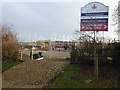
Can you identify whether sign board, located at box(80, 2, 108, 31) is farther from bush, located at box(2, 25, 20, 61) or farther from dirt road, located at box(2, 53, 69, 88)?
bush, located at box(2, 25, 20, 61)

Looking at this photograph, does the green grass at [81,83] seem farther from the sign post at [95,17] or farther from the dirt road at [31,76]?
the sign post at [95,17]

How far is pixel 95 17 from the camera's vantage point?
16141 millimetres

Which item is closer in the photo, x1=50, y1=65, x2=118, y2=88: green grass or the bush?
x1=50, y1=65, x2=118, y2=88: green grass

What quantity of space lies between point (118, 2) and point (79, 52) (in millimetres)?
5847

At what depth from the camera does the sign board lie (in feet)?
52.4

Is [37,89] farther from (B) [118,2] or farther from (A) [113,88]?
(B) [118,2]

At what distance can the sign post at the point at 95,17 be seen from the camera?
16.0 meters

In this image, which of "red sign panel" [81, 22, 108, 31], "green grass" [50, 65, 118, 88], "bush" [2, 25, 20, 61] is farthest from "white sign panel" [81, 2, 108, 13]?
"bush" [2, 25, 20, 61]

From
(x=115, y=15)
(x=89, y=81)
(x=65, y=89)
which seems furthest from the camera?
(x=115, y=15)

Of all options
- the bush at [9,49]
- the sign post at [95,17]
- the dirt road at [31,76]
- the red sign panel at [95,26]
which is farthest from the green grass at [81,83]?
the bush at [9,49]

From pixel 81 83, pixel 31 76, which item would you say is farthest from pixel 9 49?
pixel 81 83

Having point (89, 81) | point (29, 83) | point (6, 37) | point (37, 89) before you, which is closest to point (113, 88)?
point (89, 81)

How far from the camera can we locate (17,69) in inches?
749

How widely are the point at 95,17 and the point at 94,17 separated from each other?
68 millimetres
